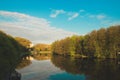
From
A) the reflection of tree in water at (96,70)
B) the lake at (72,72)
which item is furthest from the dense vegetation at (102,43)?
the lake at (72,72)

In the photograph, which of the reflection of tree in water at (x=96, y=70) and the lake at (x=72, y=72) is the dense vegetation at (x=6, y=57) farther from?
the reflection of tree in water at (x=96, y=70)

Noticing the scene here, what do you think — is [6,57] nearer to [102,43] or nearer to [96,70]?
[96,70]

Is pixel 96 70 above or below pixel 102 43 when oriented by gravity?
below

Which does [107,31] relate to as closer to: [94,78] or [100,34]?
[100,34]

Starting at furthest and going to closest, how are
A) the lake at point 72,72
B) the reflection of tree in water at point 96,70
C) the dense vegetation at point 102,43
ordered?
the dense vegetation at point 102,43 < the reflection of tree in water at point 96,70 < the lake at point 72,72

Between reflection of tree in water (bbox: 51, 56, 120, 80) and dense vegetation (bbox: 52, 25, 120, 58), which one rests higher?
dense vegetation (bbox: 52, 25, 120, 58)

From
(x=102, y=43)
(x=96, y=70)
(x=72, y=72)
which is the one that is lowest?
(x=72, y=72)

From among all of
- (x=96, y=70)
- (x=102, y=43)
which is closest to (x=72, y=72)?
(x=96, y=70)

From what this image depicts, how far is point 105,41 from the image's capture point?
105 m

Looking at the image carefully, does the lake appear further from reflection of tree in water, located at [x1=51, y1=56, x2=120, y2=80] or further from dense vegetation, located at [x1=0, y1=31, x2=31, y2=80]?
dense vegetation, located at [x1=0, y1=31, x2=31, y2=80]

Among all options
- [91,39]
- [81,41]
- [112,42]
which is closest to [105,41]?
[112,42]

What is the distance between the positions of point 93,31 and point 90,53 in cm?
1328

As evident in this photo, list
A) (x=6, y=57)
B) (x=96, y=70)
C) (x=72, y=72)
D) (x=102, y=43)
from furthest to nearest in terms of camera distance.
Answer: (x=102, y=43)
(x=6, y=57)
(x=96, y=70)
(x=72, y=72)

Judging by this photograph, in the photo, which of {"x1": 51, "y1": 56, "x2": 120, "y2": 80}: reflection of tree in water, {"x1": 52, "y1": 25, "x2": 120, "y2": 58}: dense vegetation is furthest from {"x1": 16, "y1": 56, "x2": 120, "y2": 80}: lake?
{"x1": 52, "y1": 25, "x2": 120, "y2": 58}: dense vegetation
